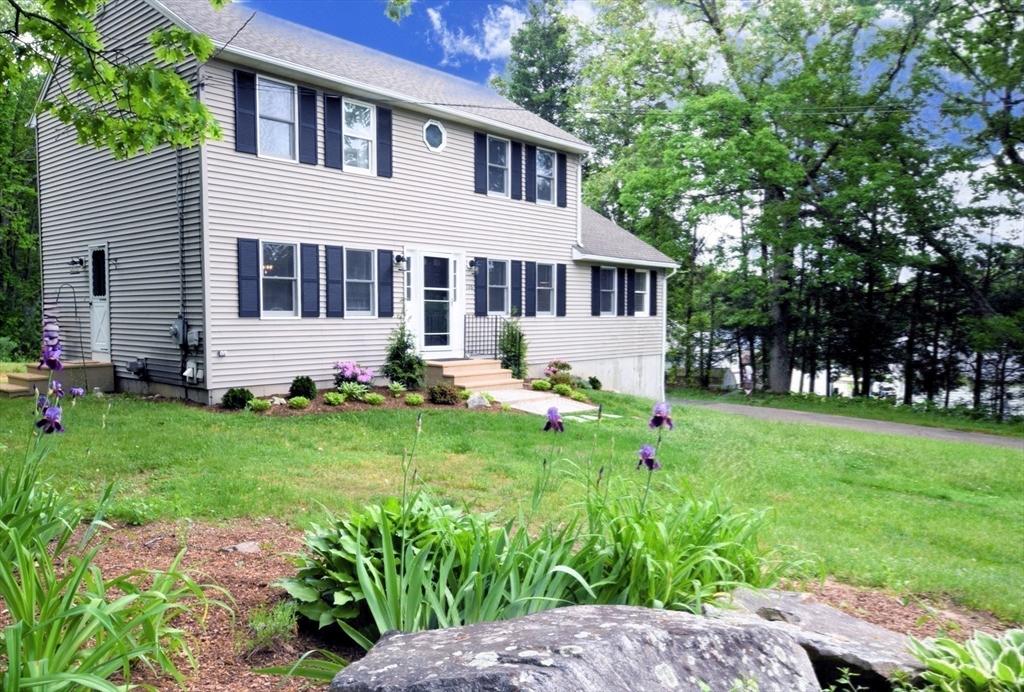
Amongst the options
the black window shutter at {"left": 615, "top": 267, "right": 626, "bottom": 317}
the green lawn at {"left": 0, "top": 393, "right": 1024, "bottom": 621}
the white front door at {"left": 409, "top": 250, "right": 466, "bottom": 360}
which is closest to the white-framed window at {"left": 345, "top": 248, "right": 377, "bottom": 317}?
the white front door at {"left": 409, "top": 250, "right": 466, "bottom": 360}

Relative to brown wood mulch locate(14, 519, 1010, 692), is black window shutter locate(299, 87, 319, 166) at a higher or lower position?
higher

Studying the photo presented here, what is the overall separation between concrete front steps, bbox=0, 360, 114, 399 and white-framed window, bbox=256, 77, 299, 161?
471 centimetres

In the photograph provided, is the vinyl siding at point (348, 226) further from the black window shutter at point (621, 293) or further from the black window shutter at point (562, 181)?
the black window shutter at point (621, 293)

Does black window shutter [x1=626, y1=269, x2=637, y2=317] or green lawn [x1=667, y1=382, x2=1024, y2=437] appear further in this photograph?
black window shutter [x1=626, y1=269, x2=637, y2=317]

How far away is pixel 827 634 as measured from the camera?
8.80 feet

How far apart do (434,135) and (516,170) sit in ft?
7.88

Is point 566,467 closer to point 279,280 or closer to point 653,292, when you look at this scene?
point 279,280

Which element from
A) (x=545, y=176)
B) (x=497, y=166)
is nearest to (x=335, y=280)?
(x=497, y=166)

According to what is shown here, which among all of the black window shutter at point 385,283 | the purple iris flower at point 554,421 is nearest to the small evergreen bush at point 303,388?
the black window shutter at point 385,283

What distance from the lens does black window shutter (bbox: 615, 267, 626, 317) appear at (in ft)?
59.6

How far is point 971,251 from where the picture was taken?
18188 mm

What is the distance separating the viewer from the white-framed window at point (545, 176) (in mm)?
15938

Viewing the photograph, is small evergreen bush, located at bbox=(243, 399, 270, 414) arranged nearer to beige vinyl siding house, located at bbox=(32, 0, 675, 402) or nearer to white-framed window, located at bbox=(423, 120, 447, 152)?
beige vinyl siding house, located at bbox=(32, 0, 675, 402)

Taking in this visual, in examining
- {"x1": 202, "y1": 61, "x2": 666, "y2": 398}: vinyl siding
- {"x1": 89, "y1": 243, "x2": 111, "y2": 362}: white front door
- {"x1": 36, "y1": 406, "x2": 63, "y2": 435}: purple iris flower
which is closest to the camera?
{"x1": 36, "y1": 406, "x2": 63, "y2": 435}: purple iris flower
